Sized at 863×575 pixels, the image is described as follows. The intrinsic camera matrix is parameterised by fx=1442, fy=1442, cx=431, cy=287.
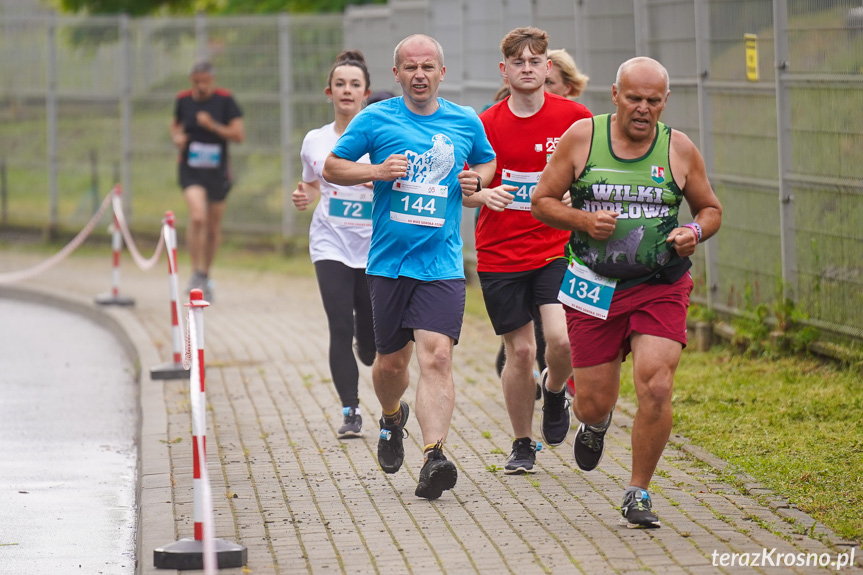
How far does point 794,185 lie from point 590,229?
169 inches

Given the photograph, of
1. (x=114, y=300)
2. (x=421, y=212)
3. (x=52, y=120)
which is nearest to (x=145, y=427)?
(x=421, y=212)

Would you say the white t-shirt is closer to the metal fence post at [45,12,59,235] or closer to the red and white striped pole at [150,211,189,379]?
the red and white striped pole at [150,211,189,379]

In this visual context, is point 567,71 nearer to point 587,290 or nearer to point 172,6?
point 587,290

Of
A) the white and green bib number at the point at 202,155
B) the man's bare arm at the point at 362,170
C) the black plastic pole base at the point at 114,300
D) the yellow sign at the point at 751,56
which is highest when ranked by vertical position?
the yellow sign at the point at 751,56

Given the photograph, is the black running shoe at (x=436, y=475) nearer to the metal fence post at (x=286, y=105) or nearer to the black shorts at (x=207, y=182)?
the black shorts at (x=207, y=182)

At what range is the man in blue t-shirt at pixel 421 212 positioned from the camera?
265 inches

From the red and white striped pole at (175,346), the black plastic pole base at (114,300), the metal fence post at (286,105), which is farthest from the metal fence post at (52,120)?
the red and white striped pole at (175,346)

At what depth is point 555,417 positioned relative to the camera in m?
7.52

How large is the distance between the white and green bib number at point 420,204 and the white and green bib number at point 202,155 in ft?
30.4

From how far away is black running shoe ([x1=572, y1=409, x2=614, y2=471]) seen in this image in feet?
21.8

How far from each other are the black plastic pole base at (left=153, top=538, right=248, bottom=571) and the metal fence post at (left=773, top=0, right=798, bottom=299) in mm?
5525

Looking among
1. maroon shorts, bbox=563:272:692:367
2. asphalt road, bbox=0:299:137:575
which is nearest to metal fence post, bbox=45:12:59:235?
asphalt road, bbox=0:299:137:575

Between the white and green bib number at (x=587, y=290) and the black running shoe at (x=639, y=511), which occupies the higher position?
the white and green bib number at (x=587, y=290)

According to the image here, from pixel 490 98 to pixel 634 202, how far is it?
31.9ft
